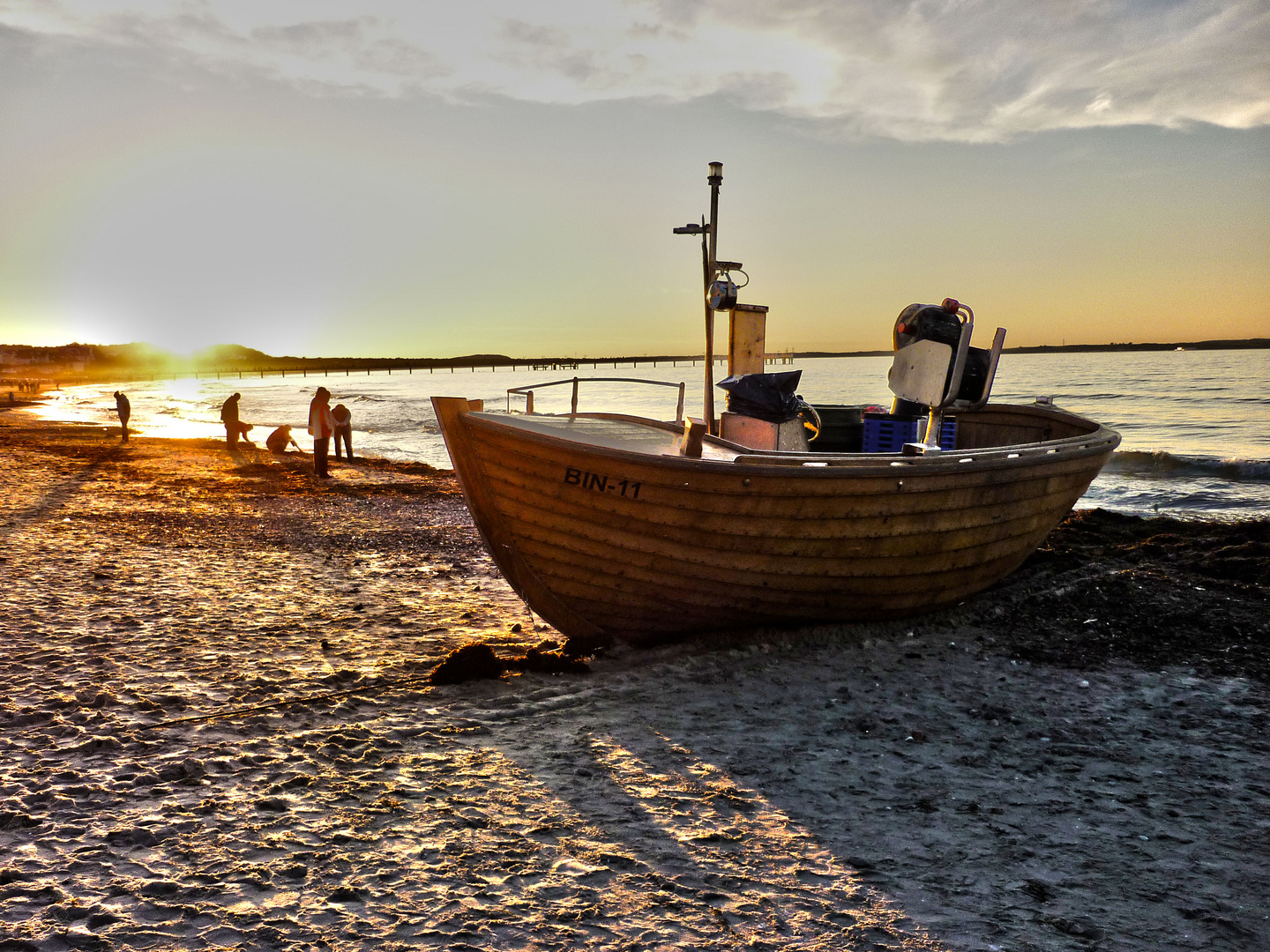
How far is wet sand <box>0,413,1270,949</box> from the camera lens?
134 inches

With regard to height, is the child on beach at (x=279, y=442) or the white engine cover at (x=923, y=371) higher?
the white engine cover at (x=923, y=371)

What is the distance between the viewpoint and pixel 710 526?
19.3 feet

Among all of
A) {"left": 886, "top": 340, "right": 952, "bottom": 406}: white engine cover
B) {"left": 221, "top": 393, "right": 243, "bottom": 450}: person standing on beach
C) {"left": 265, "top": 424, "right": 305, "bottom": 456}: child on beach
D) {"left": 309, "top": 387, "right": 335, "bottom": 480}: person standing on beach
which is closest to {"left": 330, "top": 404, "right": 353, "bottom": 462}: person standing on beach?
{"left": 265, "top": 424, "right": 305, "bottom": 456}: child on beach

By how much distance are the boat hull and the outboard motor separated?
1056 millimetres

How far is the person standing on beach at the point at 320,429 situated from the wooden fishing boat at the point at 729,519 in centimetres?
1163

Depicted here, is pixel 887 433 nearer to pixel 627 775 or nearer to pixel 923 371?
pixel 923 371

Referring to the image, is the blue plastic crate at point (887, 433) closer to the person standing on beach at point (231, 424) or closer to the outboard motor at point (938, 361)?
the outboard motor at point (938, 361)

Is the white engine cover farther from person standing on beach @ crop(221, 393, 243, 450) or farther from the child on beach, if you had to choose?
person standing on beach @ crop(221, 393, 243, 450)

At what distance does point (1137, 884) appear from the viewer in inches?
147

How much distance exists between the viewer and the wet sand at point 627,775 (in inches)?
134

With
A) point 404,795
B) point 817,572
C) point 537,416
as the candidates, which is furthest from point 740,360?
point 404,795

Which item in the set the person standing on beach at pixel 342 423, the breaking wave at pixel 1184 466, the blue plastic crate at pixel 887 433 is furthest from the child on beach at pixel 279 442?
the breaking wave at pixel 1184 466

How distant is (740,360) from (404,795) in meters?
6.49

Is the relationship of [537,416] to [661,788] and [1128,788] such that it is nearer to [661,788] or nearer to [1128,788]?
[661,788]
